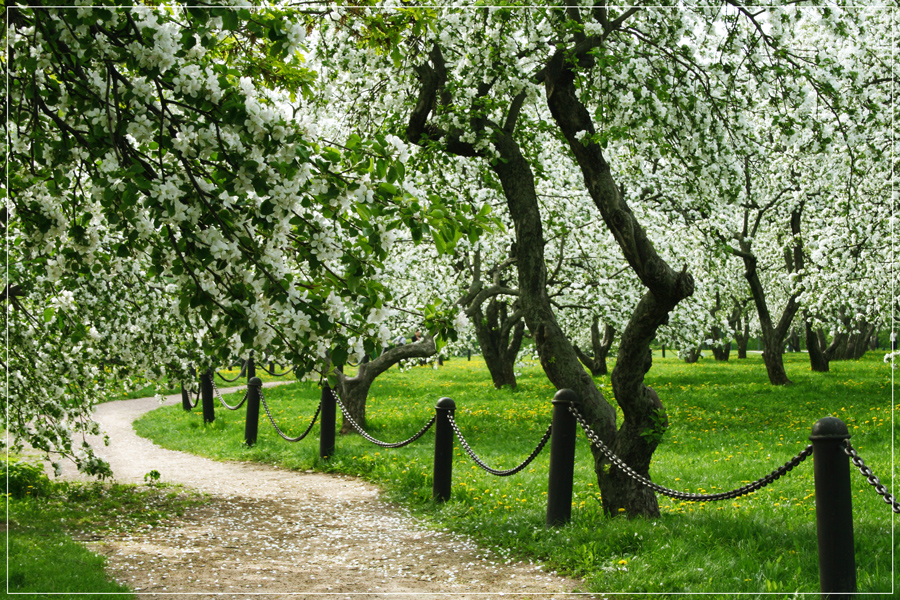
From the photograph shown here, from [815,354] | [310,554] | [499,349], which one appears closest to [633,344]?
[310,554]

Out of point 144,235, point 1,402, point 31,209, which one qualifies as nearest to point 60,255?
point 31,209

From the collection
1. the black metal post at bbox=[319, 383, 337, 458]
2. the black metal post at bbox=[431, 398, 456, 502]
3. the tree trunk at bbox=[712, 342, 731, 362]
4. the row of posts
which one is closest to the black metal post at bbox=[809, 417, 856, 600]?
the row of posts

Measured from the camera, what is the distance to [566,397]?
5.74 m

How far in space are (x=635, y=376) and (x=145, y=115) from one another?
4.21 meters

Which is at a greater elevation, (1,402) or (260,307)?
(260,307)

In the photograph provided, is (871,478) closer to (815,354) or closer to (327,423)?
(327,423)

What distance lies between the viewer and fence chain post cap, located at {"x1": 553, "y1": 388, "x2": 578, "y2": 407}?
573cm

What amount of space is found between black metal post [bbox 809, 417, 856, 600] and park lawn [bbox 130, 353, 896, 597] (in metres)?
0.42

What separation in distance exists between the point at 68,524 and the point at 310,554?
2.31 meters

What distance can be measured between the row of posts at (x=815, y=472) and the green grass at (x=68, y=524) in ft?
8.46

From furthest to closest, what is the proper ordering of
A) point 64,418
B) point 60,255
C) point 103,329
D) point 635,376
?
1. point 64,418
2. point 103,329
3. point 635,376
4. point 60,255

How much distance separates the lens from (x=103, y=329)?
621cm

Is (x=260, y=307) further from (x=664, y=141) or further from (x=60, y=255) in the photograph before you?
(x=664, y=141)

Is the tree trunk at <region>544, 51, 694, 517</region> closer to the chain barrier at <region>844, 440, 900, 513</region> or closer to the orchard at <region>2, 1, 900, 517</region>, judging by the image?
the orchard at <region>2, 1, 900, 517</region>
